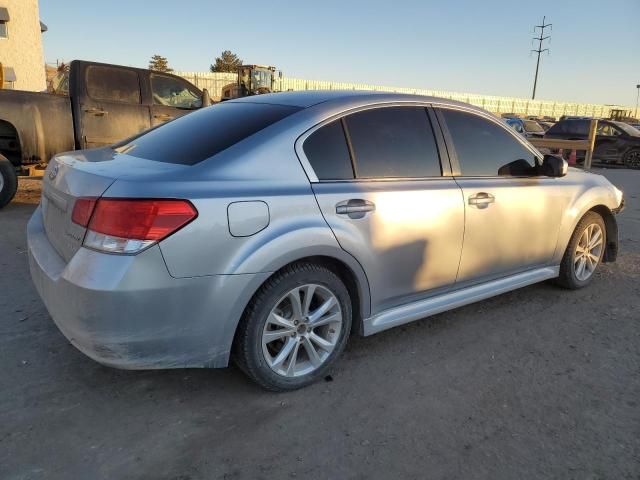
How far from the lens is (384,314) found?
3.21 meters

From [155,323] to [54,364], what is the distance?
113cm

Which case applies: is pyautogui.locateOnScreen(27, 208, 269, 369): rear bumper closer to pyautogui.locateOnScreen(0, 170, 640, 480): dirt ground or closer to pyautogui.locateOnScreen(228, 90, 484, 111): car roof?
pyautogui.locateOnScreen(0, 170, 640, 480): dirt ground

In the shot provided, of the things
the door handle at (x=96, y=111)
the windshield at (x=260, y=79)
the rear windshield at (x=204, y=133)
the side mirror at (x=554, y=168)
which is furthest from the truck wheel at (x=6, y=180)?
the windshield at (x=260, y=79)

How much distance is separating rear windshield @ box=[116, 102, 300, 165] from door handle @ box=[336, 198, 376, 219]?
617mm

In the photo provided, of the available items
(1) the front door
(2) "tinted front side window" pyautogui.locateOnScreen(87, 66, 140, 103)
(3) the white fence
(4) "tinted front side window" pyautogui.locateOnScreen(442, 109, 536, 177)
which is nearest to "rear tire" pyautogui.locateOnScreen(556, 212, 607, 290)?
(1) the front door

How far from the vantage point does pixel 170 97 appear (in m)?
8.20

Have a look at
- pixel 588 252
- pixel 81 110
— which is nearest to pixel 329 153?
pixel 588 252

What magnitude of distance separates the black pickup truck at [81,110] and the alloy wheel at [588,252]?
236 inches

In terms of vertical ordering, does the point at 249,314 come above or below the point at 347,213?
below

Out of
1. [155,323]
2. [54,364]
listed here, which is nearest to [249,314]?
[155,323]

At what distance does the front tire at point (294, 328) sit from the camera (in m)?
2.66

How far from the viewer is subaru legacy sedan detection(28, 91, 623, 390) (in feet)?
7.68

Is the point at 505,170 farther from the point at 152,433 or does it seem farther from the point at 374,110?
the point at 152,433

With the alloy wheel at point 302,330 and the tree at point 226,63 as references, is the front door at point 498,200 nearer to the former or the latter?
the alloy wheel at point 302,330
